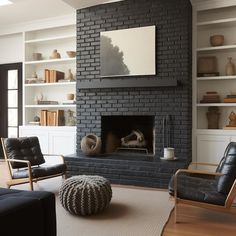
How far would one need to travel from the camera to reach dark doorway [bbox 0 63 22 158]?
276 inches

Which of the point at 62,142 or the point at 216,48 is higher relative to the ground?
the point at 216,48

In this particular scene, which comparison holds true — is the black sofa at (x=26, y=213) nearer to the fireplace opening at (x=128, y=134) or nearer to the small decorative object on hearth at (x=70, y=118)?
the fireplace opening at (x=128, y=134)

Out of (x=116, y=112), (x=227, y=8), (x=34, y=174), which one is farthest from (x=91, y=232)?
(x=227, y=8)

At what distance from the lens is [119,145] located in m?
5.72

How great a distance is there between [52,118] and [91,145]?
1.52 meters

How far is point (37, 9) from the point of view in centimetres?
573

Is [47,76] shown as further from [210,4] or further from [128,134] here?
[210,4]

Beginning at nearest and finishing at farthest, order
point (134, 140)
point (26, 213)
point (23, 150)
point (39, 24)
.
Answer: point (26, 213)
point (23, 150)
point (134, 140)
point (39, 24)

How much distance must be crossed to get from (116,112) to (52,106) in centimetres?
172

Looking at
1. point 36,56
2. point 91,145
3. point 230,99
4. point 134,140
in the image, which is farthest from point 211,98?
point 36,56

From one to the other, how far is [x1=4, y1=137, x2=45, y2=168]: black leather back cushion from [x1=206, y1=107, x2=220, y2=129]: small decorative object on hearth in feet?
9.76

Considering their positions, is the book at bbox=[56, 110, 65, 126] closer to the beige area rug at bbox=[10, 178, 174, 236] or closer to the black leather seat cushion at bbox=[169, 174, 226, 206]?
the beige area rug at bbox=[10, 178, 174, 236]

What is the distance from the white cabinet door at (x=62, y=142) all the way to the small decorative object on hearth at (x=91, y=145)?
79 centimetres

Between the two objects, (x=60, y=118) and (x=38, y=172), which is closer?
(x=38, y=172)
